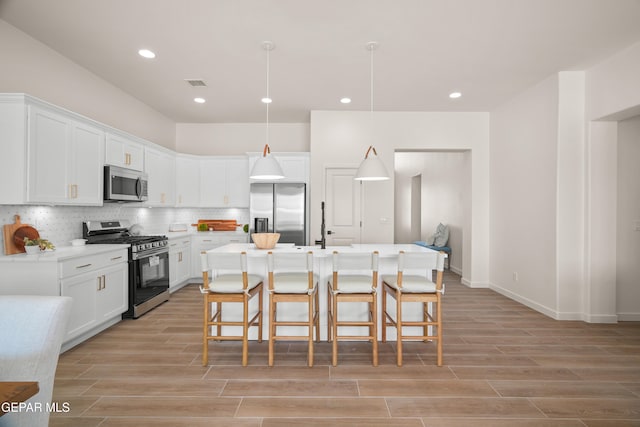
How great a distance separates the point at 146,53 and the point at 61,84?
42.2 inches

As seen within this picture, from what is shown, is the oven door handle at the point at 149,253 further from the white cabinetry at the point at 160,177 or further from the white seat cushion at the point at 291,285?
the white seat cushion at the point at 291,285

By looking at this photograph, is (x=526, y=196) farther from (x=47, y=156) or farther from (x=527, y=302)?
(x=47, y=156)

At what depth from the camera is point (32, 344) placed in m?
1.51

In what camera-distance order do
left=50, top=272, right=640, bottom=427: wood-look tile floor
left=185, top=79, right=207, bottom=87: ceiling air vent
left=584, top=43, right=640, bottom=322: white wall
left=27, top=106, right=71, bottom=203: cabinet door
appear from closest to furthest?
1. left=50, top=272, right=640, bottom=427: wood-look tile floor
2. left=27, top=106, right=71, bottom=203: cabinet door
3. left=584, top=43, right=640, bottom=322: white wall
4. left=185, top=79, right=207, bottom=87: ceiling air vent

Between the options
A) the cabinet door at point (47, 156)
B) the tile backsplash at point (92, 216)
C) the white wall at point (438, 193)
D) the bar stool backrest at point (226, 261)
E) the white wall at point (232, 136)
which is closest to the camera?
the bar stool backrest at point (226, 261)

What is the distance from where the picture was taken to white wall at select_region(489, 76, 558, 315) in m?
4.28

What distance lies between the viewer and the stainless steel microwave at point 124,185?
4.05m

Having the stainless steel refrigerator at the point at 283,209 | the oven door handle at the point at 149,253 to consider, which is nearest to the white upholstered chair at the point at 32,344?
the oven door handle at the point at 149,253

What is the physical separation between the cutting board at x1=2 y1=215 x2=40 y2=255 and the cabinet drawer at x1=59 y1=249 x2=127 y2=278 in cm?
54

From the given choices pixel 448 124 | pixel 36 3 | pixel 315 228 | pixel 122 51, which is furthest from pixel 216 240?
pixel 448 124

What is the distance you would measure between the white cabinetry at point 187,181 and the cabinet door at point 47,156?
2574mm

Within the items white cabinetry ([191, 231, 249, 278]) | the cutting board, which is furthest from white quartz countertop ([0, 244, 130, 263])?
white cabinetry ([191, 231, 249, 278])

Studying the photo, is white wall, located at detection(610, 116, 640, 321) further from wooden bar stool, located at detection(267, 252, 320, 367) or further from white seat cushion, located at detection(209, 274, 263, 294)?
white seat cushion, located at detection(209, 274, 263, 294)

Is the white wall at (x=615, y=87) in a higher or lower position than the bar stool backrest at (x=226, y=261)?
higher
